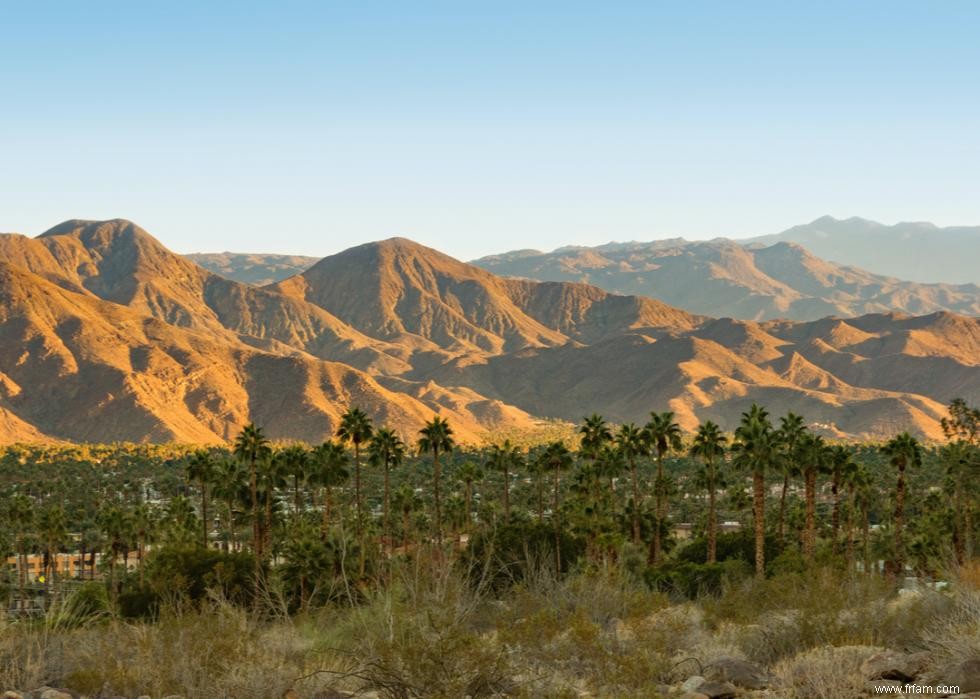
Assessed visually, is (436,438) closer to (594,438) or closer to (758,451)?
(594,438)

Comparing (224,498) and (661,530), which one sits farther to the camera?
(661,530)

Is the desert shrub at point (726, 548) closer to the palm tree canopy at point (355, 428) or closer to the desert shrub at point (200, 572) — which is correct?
the palm tree canopy at point (355, 428)

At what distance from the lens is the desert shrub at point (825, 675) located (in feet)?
47.7

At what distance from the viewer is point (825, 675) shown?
49.5 feet

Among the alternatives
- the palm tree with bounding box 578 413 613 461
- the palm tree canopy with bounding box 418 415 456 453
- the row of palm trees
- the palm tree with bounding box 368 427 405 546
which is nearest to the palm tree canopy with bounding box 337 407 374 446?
the row of palm trees

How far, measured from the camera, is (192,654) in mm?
17469

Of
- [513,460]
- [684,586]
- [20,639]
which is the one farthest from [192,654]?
[513,460]

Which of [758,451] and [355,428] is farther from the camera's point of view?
[355,428]

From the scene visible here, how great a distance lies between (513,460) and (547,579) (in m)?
51.5

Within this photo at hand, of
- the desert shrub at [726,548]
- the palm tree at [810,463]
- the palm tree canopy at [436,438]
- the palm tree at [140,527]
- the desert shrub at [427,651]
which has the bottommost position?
the desert shrub at [726,548]

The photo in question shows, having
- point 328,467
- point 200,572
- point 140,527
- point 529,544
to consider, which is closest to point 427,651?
point 200,572

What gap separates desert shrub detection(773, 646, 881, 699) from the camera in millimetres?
14539

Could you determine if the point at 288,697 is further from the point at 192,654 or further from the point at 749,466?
the point at 749,466

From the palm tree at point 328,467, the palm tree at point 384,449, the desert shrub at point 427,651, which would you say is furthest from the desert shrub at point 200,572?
the desert shrub at point 427,651
